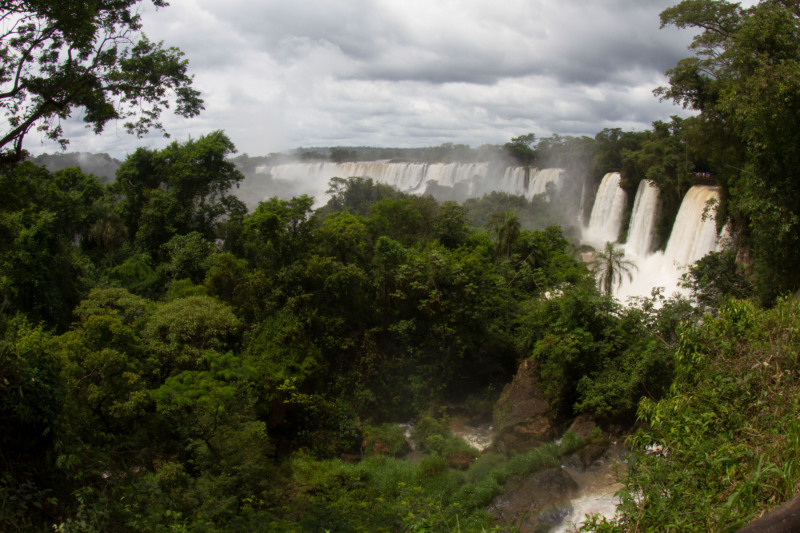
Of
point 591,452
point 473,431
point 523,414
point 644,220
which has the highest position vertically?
point 644,220

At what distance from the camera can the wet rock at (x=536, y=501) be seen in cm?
991

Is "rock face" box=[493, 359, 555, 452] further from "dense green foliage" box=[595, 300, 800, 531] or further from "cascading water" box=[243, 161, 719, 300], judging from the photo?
"cascading water" box=[243, 161, 719, 300]

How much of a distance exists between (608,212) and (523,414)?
21713mm

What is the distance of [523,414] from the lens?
13.5m

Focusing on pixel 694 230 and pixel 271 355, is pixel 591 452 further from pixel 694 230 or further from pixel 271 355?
pixel 694 230

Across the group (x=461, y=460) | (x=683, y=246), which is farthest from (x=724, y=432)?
(x=683, y=246)

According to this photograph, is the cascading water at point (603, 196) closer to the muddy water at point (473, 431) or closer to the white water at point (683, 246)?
the white water at point (683, 246)

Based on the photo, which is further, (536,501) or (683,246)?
(683,246)

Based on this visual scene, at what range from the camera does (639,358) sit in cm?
1348

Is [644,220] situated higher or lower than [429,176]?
lower

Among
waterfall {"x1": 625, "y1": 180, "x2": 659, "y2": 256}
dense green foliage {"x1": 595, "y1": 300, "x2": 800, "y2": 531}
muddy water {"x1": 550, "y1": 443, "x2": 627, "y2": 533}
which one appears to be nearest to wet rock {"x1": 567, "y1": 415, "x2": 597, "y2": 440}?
muddy water {"x1": 550, "y1": 443, "x2": 627, "y2": 533}

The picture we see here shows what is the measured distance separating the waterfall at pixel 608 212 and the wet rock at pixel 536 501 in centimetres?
2238

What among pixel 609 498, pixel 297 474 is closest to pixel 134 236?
pixel 297 474

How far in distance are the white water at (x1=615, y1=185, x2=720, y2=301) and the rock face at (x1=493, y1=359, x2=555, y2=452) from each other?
321 inches
